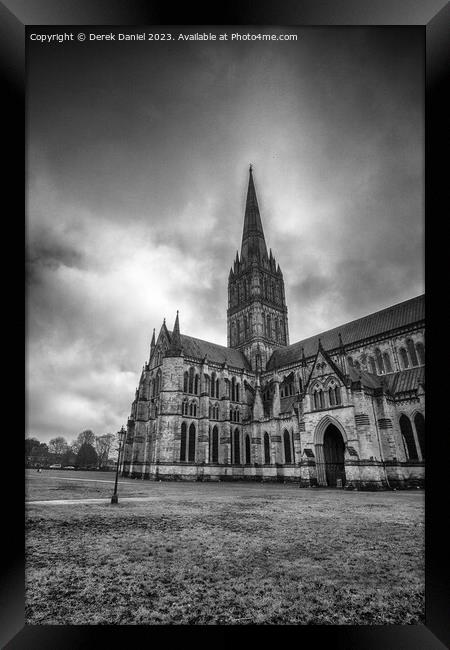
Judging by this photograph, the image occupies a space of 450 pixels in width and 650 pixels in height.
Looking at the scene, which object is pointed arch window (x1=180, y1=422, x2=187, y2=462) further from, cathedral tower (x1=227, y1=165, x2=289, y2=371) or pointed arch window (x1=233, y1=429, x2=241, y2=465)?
cathedral tower (x1=227, y1=165, x2=289, y2=371)

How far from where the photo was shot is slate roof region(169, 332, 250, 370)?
119 ft

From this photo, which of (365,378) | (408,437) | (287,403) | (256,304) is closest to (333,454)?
(408,437)

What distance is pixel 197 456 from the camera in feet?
101

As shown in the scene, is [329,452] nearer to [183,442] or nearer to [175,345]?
[183,442]

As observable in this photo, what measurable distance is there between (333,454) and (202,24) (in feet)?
68.2

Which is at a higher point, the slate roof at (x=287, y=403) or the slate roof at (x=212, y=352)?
the slate roof at (x=212, y=352)

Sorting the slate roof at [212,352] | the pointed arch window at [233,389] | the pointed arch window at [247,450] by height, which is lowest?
the pointed arch window at [247,450]

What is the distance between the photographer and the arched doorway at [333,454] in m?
19.4

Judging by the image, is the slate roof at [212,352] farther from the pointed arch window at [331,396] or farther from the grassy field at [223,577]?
the grassy field at [223,577]

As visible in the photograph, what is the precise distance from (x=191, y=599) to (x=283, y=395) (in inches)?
1258

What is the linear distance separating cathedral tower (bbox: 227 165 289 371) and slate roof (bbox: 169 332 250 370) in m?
1.62

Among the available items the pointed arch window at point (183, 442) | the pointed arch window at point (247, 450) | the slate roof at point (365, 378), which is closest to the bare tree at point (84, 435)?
the slate roof at point (365, 378)

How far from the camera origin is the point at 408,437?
62.3 ft

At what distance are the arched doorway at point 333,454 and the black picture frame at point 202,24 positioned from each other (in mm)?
17671
